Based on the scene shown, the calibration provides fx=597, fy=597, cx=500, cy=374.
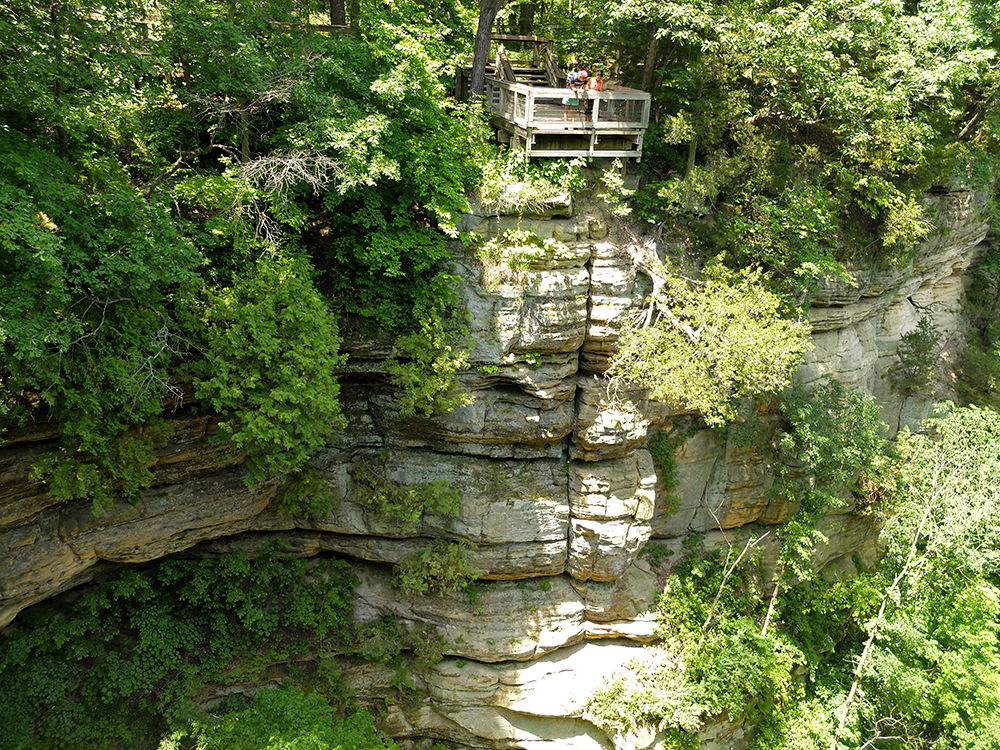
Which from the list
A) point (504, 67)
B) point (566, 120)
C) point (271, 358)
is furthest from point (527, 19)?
point (271, 358)

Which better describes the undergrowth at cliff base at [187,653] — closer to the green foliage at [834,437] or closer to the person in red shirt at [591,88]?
the green foliage at [834,437]

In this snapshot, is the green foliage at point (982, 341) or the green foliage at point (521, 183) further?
the green foliage at point (982, 341)

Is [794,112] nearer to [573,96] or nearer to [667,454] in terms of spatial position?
[573,96]

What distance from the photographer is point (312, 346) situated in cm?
1066

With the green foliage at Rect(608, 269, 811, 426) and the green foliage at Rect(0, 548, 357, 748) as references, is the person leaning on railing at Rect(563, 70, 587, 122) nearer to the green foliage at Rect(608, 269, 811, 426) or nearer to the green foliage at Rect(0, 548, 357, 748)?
the green foliage at Rect(608, 269, 811, 426)

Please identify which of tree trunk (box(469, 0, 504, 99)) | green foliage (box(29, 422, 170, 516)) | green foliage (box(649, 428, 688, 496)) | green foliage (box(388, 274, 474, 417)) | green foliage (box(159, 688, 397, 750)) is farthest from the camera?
green foliage (box(649, 428, 688, 496))

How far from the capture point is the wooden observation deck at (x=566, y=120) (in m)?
12.7

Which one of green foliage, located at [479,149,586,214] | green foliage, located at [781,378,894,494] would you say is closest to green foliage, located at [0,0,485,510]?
green foliage, located at [479,149,586,214]

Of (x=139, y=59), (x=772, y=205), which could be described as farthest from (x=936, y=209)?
(x=139, y=59)

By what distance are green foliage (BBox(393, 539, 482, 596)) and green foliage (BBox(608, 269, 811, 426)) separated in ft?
17.4

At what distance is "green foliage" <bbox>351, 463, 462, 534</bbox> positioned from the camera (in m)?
13.3

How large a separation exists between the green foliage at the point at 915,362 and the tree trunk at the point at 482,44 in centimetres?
1538

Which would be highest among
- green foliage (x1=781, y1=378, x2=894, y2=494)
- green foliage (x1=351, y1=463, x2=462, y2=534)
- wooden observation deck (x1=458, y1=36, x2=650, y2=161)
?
wooden observation deck (x1=458, y1=36, x2=650, y2=161)

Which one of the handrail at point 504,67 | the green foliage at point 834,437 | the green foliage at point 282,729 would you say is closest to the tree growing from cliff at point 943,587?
the green foliage at point 834,437
